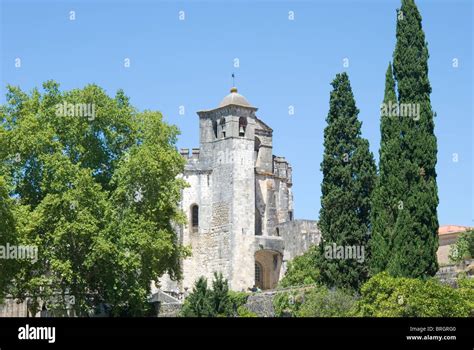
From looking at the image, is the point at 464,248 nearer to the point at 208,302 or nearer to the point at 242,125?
the point at 242,125

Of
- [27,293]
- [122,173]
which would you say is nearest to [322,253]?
[122,173]

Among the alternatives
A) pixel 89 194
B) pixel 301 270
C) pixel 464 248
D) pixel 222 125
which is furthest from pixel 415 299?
pixel 222 125

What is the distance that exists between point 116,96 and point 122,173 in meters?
4.24

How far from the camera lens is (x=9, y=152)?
4144 centimetres

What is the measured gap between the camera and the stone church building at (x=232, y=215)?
6269 centimetres

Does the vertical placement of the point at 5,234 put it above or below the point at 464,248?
above

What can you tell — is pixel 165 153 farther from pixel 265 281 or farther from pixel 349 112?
pixel 265 281

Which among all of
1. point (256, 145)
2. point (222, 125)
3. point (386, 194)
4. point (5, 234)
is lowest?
point (5, 234)

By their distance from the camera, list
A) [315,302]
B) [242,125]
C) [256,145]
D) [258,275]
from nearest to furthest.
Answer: [315,302] < [242,125] < [258,275] < [256,145]

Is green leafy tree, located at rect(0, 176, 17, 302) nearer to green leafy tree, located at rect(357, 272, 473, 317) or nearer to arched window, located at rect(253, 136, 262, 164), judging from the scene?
green leafy tree, located at rect(357, 272, 473, 317)

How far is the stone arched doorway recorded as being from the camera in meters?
64.8

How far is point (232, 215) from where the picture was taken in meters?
62.6

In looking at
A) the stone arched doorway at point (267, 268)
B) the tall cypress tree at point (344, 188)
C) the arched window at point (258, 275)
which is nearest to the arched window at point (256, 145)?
the stone arched doorway at point (267, 268)

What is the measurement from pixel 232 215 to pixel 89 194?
73.8 ft
